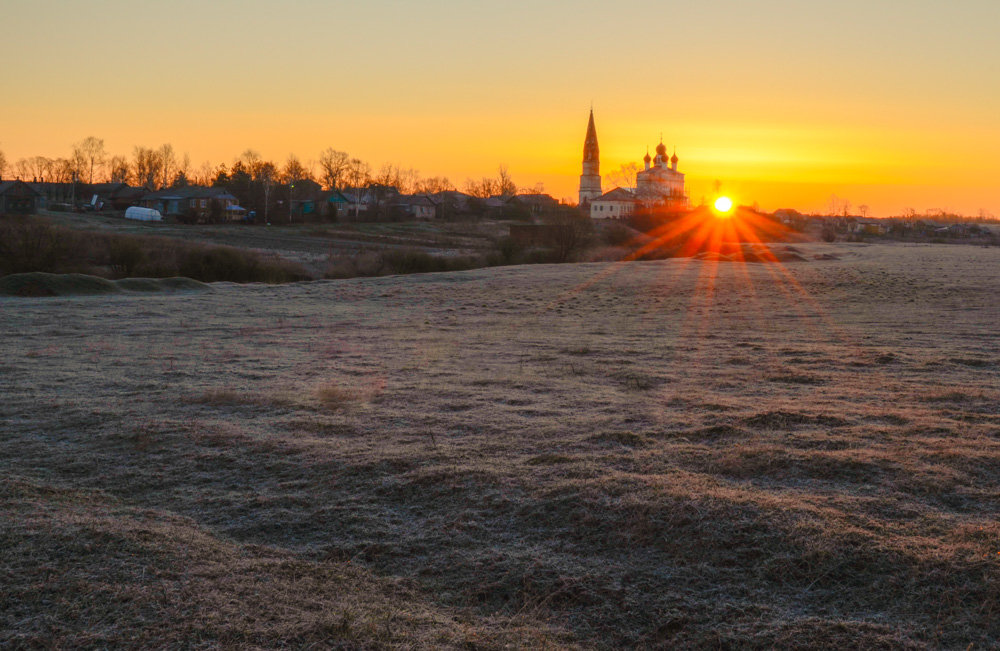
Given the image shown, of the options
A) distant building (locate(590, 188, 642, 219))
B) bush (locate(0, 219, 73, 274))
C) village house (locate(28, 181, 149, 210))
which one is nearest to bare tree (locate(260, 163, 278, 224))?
village house (locate(28, 181, 149, 210))

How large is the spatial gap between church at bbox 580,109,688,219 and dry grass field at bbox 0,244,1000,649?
99.3m

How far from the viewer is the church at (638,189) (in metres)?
129

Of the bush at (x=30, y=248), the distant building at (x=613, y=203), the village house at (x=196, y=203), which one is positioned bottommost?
the bush at (x=30, y=248)

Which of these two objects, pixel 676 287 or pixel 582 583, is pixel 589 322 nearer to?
pixel 676 287

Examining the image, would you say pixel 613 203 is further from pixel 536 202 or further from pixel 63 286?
pixel 63 286

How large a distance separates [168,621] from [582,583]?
2.79 metres

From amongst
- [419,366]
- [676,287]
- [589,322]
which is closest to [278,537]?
[419,366]

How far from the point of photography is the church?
5089 inches

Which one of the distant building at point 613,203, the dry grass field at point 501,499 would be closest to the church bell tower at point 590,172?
the distant building at point 613,203

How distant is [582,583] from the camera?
5.71 meters

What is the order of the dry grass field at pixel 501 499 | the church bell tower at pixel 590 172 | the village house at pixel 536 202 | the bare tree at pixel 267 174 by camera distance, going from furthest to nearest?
the church bell tower at pixel 590 172
the village house at pixel 536 202
the bare tree at pixel 267 174
the dry grass field at pixel 501 499

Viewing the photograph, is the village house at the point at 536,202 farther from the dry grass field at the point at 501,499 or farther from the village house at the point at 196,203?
the dry grass field at the point at 501,499

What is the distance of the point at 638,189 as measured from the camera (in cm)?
13888

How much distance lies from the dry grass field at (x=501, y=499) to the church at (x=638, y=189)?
9930cm
